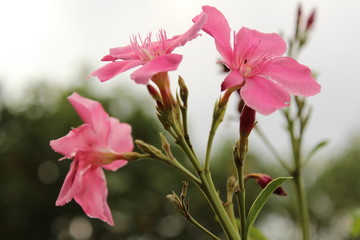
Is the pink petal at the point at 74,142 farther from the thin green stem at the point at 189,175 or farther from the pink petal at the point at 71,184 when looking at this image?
the thin green stem at the point at 189,175

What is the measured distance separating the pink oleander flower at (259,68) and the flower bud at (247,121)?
2.7 inches

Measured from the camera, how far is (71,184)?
52.1 inches

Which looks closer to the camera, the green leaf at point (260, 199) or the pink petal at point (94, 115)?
the green leaf at point (260, 199)

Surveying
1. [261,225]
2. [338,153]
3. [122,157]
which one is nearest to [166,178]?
[261,225]

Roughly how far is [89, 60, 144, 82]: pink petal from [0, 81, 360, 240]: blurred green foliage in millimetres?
23266

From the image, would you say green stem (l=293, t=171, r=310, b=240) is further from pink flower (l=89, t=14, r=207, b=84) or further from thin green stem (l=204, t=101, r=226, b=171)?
pink flower (l=89, t=14, r=207, b=84)

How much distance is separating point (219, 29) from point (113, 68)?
272 millimetres

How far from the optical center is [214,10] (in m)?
1.23

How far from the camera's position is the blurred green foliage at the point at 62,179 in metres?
25.6

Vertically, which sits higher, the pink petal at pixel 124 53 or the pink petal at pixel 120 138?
the pink petal at pixel 124 53

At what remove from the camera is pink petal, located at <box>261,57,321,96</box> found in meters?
1.20

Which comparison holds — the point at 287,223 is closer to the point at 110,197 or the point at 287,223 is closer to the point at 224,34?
the point at 110,197

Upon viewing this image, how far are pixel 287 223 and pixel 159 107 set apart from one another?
30942 mm

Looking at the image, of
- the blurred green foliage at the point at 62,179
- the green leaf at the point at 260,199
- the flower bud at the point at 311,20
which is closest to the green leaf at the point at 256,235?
the green leaf at the point at 260,199
